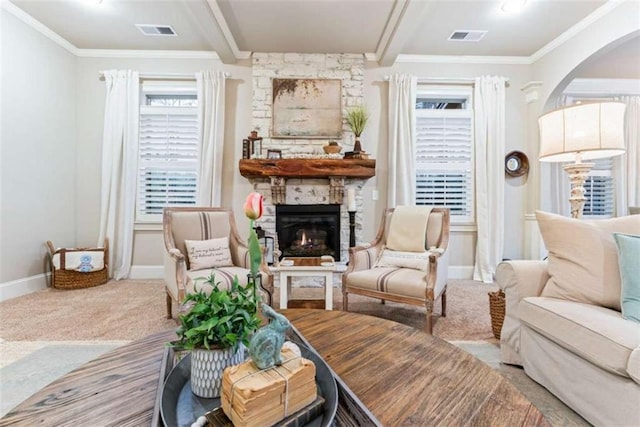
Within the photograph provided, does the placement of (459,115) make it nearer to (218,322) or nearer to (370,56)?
(370,56)

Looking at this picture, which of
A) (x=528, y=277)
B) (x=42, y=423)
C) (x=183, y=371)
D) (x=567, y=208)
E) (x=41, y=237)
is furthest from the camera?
(x=567, y=208)

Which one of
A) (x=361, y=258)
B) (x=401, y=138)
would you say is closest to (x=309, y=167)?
(x=401, y=138)

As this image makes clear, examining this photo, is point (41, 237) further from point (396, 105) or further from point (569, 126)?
point (569, 126)

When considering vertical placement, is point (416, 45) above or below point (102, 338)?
above

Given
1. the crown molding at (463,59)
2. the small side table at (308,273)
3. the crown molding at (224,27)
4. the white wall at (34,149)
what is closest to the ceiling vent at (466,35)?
the crown molding at (463,59)

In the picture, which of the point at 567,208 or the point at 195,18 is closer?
the point at 195,18

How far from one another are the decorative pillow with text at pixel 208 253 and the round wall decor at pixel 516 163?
12.2 feet

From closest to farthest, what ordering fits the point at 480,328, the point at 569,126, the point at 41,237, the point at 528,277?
the point at 528,277
the point at 569,126
the point at 480,328
the point at 41,237

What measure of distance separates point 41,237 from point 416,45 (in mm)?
5032

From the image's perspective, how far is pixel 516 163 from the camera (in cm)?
401

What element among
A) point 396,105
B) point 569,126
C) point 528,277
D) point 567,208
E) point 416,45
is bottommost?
point 528,277

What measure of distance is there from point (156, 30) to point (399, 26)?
2747 mm

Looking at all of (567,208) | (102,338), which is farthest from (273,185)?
(567,208)

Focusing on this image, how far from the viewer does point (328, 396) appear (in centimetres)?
72
